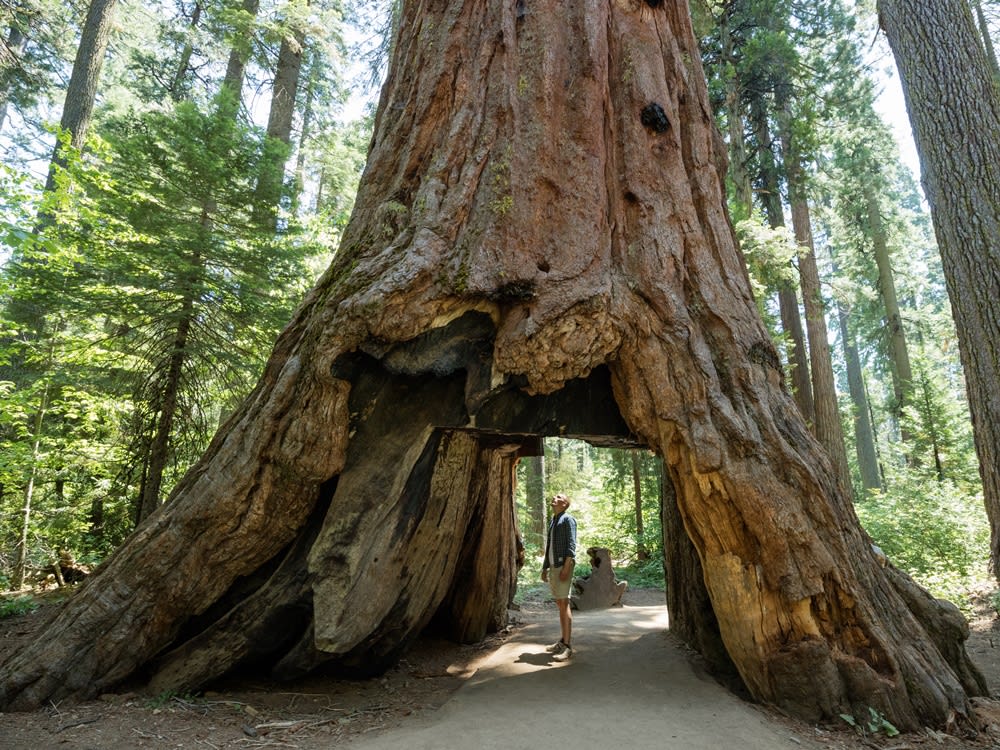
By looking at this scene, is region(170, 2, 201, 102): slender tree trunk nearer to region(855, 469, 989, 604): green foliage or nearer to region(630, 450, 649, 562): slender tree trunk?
region(630, 450, 649, 562): slender tree trunk

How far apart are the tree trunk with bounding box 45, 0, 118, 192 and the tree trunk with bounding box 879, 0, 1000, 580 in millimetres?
13777

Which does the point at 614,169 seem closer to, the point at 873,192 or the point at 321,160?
the point at 321,160

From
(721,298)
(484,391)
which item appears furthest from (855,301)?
(484,391)

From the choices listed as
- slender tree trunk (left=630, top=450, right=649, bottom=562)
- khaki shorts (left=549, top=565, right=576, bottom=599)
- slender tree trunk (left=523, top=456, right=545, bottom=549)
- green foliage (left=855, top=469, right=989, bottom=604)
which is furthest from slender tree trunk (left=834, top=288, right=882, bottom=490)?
khaki shorts (left=549, top=565, right=576, bottom=599)

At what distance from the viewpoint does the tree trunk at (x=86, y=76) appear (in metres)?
11.2

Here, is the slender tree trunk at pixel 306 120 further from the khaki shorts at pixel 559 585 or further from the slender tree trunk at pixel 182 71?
the khaki shorts at pixel 559 585

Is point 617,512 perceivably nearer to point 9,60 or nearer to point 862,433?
point 862,433

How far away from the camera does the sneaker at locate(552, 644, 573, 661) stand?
575 cm

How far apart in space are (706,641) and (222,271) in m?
7.86

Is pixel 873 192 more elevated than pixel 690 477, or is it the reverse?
pixel 873 192

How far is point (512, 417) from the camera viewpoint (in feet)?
15.5

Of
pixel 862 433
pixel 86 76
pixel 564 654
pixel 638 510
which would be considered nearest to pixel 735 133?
pixel 638 510

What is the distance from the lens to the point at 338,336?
423 cm

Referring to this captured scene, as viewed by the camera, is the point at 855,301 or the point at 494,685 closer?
the point at 494,685
